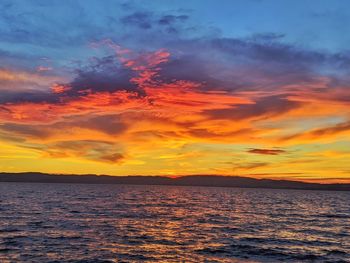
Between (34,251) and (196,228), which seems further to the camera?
(196,228)

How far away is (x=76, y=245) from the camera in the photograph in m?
34.6

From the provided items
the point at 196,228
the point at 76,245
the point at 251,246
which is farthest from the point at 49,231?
the point at 251,246

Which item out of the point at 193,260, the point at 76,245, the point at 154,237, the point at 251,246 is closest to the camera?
the point at 193,260

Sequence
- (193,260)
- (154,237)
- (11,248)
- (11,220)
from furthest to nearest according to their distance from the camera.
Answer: (11,220)
(154,237)
(11,248)
(193,260)

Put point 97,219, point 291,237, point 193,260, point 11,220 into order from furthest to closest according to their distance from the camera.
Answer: point 97,219, point 11,220, point 291,237, point 193,260

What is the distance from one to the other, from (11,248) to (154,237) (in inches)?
557

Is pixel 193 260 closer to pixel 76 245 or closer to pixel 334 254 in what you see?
pixel 76 245

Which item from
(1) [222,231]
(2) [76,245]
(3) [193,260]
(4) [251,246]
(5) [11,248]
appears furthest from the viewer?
(1) [222,231]

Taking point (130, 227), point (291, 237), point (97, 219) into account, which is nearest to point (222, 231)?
point (291, 237)

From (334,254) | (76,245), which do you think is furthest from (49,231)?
(334,254)

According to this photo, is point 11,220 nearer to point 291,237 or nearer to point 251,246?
point 251,246

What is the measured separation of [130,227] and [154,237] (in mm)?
7744

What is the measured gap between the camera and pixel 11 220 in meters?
50.9

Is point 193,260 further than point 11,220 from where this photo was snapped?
No
